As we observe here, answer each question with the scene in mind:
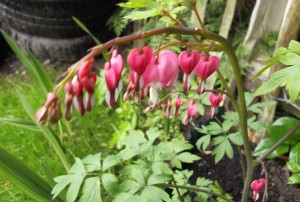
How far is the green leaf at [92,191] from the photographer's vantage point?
100cm

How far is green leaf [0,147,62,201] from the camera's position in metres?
1.04

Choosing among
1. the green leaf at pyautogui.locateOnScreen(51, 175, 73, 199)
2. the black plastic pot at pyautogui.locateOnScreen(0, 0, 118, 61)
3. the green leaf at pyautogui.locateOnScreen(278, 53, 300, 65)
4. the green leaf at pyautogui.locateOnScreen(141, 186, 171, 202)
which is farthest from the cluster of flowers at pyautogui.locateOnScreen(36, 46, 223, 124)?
the black plastic pot at pyautogui.locateOnScreen(0, 0, 118, 61)

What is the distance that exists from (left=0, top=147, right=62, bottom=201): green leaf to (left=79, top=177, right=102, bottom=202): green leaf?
0.62ft

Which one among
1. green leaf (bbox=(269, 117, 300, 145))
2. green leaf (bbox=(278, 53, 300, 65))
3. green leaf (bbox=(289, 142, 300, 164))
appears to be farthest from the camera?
green leaf (bbox=(269, 117, 300, 145))

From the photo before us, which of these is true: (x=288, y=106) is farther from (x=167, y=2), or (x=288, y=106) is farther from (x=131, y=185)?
(x=167, y=2)

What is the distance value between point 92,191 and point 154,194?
0.18 metres

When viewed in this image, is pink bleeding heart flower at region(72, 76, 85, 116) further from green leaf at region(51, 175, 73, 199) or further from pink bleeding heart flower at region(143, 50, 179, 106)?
green leaf at region(51, 175, 73, 199)

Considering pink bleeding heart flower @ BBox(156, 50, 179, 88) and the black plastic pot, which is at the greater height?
pink bleeding heart flower @ BBox(156, 50, 179, 88)

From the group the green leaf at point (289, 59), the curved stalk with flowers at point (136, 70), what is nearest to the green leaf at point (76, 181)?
the curved stalk with flowers at point (136, 70)

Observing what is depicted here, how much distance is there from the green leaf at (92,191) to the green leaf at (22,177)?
19 cm

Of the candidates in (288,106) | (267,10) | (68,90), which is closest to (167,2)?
(68,90)

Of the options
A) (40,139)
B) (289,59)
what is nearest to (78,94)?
(289,59)

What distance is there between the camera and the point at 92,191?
1008 mm

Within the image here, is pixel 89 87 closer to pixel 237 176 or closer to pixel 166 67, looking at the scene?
pixel 166 67
